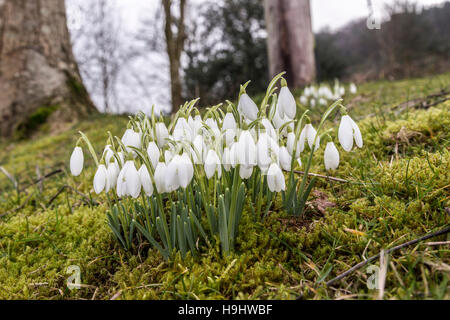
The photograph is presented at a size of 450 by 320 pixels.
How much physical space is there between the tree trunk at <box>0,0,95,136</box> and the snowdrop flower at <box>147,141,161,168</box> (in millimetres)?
4843

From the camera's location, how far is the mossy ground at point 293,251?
46.6 inches

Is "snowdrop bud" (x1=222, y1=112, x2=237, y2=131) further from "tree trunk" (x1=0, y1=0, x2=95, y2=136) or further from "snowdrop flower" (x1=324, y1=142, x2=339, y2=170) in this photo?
"tree trunk" (x1=0, y1=0, x2=95, y2=136)

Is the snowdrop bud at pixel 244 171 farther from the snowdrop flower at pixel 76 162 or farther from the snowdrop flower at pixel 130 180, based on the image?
the snowdrop flower at pixel 76 162

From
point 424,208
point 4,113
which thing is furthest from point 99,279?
point 4,113

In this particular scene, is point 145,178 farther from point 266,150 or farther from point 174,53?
point 174,53

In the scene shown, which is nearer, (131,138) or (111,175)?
(111,175)

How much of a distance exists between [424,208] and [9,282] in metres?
1.98

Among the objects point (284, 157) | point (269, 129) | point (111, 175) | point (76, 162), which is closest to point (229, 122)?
point (269, 129)

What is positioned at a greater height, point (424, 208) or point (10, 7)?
point (10, 7)

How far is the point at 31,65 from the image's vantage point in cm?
532

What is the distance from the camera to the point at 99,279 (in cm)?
147

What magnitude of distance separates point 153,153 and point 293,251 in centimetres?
76

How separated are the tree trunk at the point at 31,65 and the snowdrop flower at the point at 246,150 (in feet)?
17.0

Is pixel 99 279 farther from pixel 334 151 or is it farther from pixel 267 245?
pixel 334 151
